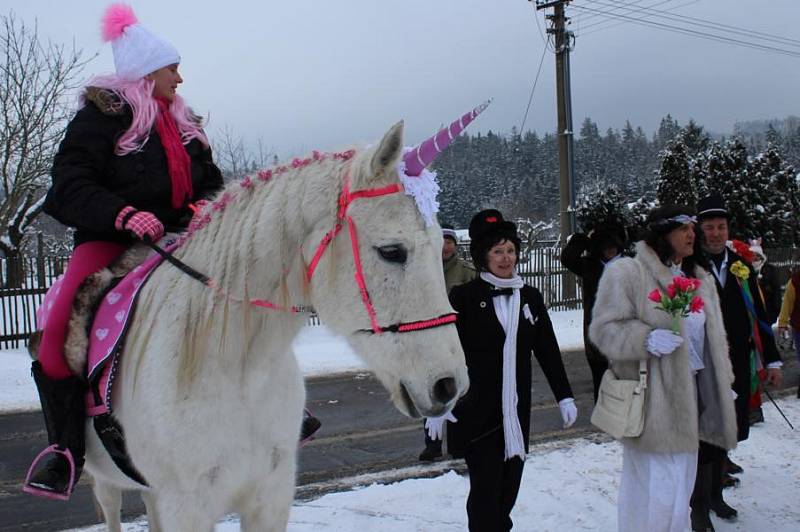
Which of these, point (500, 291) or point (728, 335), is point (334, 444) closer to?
point (500, 291)

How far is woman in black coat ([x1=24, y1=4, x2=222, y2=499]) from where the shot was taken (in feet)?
8.45

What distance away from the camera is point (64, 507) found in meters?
5.16

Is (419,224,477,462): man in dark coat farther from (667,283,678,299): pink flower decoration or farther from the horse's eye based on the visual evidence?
the horse's eye

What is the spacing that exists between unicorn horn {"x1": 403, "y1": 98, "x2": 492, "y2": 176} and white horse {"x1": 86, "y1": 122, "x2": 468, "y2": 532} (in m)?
0.09

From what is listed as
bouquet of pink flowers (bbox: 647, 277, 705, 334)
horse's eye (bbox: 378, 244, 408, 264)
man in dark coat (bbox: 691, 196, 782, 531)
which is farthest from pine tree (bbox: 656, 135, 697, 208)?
horse's eye (bbox: 378, 244, 408, 264)

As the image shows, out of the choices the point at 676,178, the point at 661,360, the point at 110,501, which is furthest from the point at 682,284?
the point at 676,178

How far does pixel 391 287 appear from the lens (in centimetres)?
199

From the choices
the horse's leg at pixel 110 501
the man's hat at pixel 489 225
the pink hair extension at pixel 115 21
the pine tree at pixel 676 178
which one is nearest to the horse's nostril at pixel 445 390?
the man's hat at pixel 489 225

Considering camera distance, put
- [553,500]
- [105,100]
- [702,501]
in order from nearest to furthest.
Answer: [105,100], [702,501], [553,500]

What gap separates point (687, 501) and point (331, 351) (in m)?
9.10

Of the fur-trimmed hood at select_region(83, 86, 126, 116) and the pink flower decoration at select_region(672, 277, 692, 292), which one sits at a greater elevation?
the fur-trimmed hood at select_region(83, 86, 126, 116)

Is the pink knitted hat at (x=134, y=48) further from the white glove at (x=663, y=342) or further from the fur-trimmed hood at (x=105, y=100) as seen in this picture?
the white glove at (x=663, y=342)

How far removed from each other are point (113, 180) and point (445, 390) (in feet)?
6.14

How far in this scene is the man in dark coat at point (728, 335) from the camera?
443 cm
